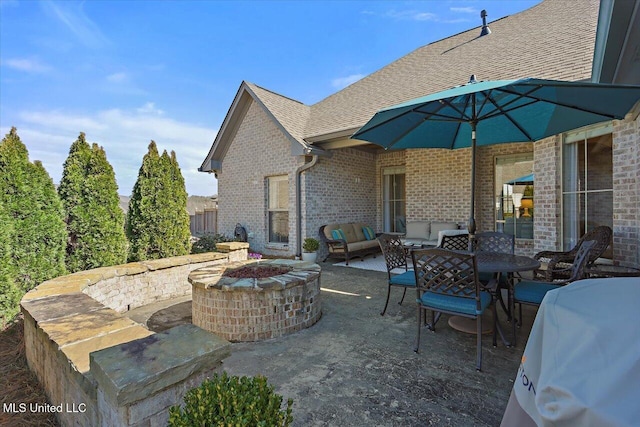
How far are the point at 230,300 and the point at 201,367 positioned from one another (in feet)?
6.03

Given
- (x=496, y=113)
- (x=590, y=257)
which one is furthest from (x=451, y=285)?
(x=590, y=257)

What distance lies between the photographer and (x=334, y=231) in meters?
7.67

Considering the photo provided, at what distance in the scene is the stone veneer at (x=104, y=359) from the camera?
130 cm

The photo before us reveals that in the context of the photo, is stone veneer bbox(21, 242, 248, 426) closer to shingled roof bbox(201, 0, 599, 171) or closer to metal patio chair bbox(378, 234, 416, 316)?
metal patio chair bbox(378, 234, 416, 316)

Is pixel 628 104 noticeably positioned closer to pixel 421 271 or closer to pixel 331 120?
pixel 421 271

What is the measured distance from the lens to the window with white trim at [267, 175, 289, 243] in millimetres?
8250

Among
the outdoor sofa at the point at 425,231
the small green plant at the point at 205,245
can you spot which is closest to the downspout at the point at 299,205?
the small green plant at the point at 205,245

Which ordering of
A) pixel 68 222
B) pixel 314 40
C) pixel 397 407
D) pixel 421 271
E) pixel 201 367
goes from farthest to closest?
pixel 314 40, pixel 68 222, pixel 421 271, pixel 397 407, pixel 201 367

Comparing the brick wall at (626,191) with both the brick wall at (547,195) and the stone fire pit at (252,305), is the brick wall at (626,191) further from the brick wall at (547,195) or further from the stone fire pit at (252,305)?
the stone fire pit at (252,305)

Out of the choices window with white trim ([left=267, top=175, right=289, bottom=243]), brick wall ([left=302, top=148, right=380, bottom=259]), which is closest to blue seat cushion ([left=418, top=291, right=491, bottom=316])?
brick wall ([left=302, top=148, right=380, bottom=259])

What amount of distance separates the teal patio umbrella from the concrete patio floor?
1.40m

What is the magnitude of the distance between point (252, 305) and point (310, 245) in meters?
4.14

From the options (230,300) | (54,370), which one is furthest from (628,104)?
(54,370)

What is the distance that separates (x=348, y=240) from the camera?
7.84m
